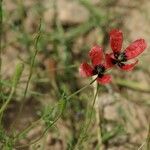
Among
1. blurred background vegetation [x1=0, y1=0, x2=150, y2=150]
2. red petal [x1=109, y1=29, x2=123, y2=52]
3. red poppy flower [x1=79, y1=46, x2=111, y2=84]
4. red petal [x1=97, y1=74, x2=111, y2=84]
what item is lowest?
blurred background vegetation [x1=0, y1=0, x2=150, y2=150]

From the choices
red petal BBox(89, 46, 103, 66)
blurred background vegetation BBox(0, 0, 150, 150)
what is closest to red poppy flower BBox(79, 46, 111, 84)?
red petal BBox(89, 46, 103, 66)

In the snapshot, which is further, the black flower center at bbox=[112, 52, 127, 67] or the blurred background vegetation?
the blurred background vegetation

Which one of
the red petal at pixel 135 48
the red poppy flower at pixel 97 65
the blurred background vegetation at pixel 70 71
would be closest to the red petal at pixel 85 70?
the red poppy flower at pixel 97 65

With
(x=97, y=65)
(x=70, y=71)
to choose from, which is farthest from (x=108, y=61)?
(x=70, y=71)

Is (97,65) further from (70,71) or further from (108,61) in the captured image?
(70,71)

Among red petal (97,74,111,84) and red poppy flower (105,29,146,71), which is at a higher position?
red poppy flower (105,29,146,71)

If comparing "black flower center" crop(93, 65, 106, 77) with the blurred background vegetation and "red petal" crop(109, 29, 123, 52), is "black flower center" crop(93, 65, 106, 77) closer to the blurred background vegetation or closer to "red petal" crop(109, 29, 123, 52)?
"red petal" crop(109, 29, 123, 52)

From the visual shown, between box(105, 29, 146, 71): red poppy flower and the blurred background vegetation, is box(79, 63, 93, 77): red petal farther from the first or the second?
the blurred background vegetation
